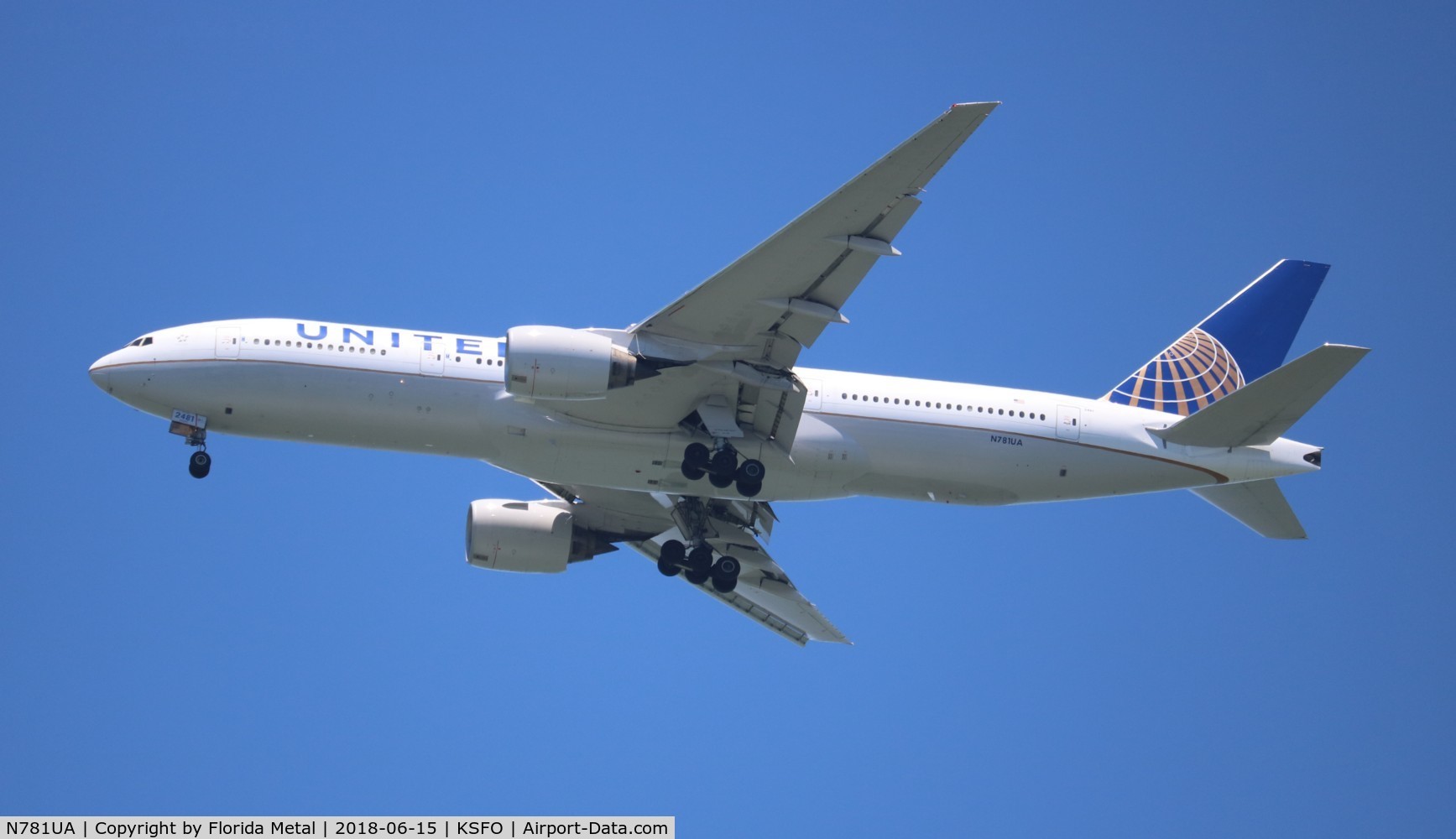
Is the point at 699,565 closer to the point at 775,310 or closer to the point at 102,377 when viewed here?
the point at 775,310

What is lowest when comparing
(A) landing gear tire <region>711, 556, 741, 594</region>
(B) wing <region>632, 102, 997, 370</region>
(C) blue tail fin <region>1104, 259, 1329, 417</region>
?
(A) landing gear tire <region>711, 556, 741, 594</region>

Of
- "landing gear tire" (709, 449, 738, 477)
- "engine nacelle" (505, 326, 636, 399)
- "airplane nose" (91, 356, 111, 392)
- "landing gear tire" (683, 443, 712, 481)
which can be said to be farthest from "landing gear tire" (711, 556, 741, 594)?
"airplane nose" (91, 356, 111, 392)

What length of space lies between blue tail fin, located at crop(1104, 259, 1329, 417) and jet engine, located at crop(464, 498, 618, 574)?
15414 mm

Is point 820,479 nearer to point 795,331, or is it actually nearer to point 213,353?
point 795,331

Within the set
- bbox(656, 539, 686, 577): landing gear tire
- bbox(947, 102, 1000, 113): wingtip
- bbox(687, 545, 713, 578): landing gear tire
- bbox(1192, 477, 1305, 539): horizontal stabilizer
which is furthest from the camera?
bbox(656, 539, 686, 577): landing gear tire

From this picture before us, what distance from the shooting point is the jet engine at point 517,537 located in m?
37.3

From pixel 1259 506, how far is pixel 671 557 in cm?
1371

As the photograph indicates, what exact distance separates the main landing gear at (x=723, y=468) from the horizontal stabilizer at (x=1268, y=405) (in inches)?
370

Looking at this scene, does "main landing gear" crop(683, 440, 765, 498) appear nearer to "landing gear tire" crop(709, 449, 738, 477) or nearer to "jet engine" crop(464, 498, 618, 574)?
"landing gear tire" crop(709, 449, 738, 477)

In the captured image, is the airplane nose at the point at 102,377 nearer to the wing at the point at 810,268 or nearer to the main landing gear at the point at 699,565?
the wing at the point at 810,268

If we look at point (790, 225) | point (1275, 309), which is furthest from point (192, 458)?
point (1275, 309)

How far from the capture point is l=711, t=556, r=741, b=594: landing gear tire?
36.0 m

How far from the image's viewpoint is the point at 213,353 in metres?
32.1

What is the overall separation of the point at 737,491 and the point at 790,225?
6.96 meters
